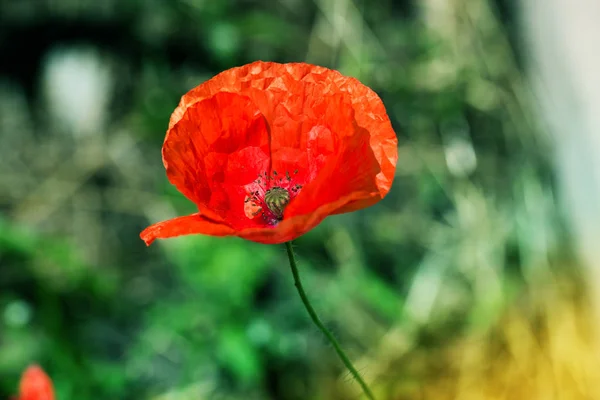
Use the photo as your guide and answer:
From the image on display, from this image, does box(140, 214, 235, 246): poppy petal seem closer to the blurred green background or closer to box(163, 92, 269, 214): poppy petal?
box(163, 92, 269, 214): poppy petal

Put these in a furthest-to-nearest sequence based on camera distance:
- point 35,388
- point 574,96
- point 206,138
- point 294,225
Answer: point 574,96
point 35,388
point 206,138
point 294,225

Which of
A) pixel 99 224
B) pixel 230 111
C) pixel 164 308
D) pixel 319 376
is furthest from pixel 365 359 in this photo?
pixel 230 111

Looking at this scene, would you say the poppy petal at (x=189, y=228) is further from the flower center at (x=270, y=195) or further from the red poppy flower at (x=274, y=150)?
the flower center at (x=270, y=195)

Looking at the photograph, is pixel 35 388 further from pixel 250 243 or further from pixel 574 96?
pixel 574 96

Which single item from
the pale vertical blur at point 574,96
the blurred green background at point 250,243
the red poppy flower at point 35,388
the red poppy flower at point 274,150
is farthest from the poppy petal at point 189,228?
the pale vertical blur at point 574,96

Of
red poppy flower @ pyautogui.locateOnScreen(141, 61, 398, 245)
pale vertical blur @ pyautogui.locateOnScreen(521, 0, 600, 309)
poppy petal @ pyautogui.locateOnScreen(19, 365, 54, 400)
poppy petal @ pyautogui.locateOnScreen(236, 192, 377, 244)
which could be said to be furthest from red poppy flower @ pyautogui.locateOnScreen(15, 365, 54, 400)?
pale vertical blur @ pyautogui.locateOnScreen(521, 0, 600, 309)

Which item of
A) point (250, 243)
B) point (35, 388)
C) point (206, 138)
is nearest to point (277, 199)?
point (206, 138)

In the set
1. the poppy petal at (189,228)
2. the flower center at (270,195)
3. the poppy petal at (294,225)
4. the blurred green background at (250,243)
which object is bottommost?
the blurred green background at (250,243)

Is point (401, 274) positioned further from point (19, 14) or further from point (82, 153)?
point (19, 14)
